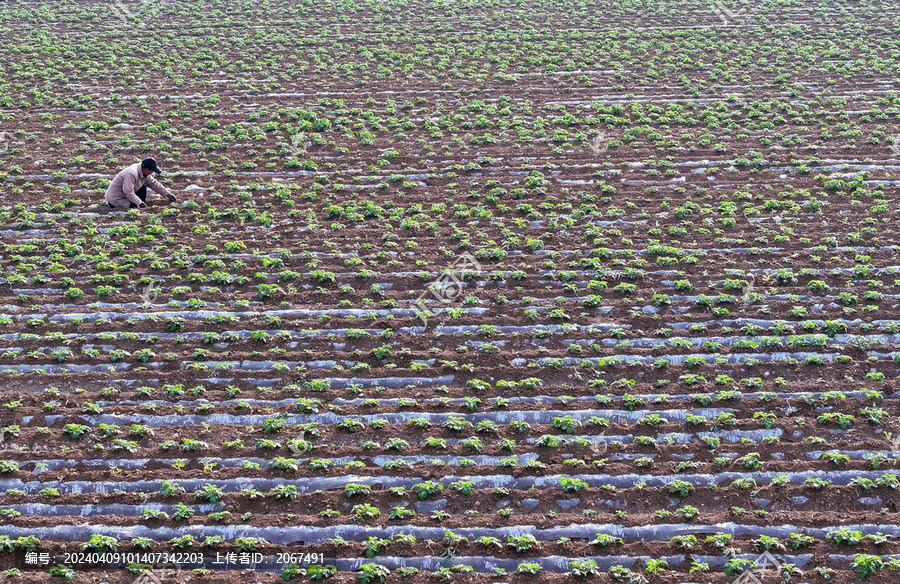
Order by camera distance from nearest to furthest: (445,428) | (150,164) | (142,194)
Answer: (445,428) < (150,164) < (142,194)

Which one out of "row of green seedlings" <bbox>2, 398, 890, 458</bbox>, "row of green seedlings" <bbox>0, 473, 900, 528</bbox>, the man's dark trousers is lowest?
"row of green seedlings" <bbox>0, 473, 900, 528</bbox>

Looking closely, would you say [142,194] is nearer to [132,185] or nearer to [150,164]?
[132,185]

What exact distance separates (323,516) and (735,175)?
7.91 meters

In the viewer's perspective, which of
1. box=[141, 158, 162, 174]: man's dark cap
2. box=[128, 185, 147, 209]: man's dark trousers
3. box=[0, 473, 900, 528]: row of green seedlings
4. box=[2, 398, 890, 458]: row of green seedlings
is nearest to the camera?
box=[0, 473, 900, 528]: row of green seedlings

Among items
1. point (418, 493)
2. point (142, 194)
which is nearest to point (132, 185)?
point (142, 194)

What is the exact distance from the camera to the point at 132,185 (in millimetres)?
10031

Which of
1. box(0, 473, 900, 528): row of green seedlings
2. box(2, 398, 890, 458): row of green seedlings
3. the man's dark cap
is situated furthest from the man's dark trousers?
box(0, 473, 900, 528): row of green seedlings

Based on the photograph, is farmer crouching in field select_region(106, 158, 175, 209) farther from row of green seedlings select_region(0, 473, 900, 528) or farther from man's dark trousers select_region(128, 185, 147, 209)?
row of green seedlings select_region(0, 473, 900, 528)

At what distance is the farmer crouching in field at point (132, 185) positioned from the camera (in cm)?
1000

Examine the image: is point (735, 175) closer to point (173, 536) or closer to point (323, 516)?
point (323, 516)

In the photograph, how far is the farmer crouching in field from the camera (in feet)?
32.8

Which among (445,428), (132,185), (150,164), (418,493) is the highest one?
(150,164)

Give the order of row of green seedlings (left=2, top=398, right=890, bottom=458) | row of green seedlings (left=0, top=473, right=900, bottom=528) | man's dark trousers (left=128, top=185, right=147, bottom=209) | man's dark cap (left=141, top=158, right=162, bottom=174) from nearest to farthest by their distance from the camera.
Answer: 1. row of green seedlings (left=0, top=473, right=900, bottom=528)
2. row of green seedlings (left=2, top=398, right=890, bottom=458)
3. man's dark cap (left=141, top=158, right=162, bottom=174)
4. man's dark trousers (left=128, top=185, right=147, bottom=209)

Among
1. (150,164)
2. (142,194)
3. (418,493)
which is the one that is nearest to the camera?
(418,493)
